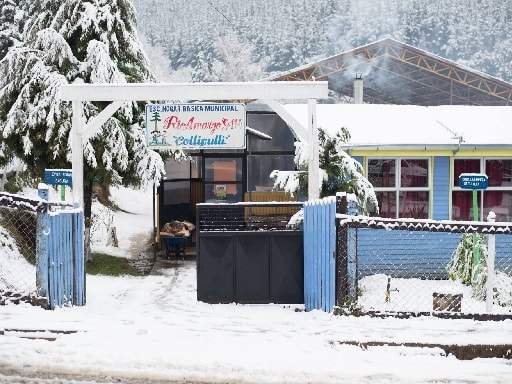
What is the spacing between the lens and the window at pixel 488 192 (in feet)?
42.9

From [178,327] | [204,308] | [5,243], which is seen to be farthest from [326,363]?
[5,243]

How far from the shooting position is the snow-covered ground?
593cm

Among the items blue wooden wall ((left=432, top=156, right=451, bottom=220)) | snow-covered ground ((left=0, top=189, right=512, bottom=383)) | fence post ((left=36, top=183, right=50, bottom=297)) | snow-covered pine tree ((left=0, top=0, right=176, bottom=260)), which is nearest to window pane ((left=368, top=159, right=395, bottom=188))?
blue wooden wall ((left=432, top=156, right=451, bottom=220))

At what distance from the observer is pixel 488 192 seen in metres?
13.2

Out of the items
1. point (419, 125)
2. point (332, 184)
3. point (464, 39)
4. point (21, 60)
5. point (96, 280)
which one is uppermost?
point (464, 39)

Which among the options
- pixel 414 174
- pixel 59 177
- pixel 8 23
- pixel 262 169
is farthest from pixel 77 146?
pixel 8 23

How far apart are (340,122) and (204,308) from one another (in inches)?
277

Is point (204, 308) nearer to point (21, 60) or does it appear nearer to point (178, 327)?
point (178, 327)

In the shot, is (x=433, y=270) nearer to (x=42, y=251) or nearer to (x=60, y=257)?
(x=60, y=257)

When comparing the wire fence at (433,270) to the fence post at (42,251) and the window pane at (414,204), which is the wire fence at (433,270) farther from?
the fence post at (42,251)

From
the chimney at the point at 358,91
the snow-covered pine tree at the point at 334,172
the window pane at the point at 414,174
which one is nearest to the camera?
the snow-covered pine tree at the point at 334,172

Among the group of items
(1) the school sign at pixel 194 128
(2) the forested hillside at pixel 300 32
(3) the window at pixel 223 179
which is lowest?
(3) the window at pixel 223 179

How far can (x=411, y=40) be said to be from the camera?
61.6m

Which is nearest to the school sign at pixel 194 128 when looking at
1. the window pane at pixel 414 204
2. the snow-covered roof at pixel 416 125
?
the snow-covered roof at pixel 416 125
